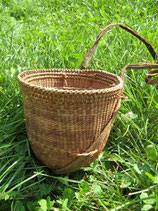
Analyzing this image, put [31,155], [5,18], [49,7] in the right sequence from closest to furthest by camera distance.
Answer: [31,155]
[5,18]
[49,7]

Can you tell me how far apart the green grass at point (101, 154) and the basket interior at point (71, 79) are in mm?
179

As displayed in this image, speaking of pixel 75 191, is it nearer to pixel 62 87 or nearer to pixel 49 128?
pixel 49 128

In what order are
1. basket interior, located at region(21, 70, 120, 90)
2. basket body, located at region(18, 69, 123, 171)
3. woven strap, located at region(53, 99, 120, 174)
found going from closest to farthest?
basket body, located at region(18, 69, 123, 171), woven strap, located at region(53, 99, 120, 174), basket interior, located at region(21, 70, 120, 90)

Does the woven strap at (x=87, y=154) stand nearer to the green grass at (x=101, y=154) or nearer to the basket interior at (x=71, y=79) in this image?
the green grass at (x=101, y=154)

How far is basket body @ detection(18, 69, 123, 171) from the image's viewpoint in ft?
3.34

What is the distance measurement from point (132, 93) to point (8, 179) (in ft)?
2.90

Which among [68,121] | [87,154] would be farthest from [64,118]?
[87,154]

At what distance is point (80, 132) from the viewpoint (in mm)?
1087

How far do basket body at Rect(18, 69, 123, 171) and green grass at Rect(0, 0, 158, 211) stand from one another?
0.34 feet

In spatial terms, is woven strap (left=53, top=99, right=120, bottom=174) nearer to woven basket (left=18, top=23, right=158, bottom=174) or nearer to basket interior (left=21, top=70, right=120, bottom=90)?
woven basket (left=18, top=23, right=158, bottom=174)

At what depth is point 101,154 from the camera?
1.35m

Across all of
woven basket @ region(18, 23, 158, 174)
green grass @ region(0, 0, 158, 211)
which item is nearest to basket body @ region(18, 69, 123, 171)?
woven basket @ region(18, 23, 158, 174)

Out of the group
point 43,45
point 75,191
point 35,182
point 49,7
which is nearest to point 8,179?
point 35,182

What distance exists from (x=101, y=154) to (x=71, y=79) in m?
0.42
